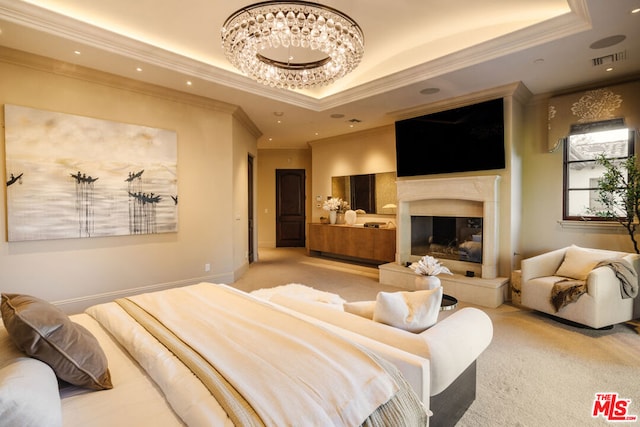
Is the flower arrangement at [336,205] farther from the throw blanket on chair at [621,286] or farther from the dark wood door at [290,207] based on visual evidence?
the throw blanket on chair at [621,286]

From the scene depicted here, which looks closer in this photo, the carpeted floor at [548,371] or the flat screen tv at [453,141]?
the carpeted floor at [548,371]

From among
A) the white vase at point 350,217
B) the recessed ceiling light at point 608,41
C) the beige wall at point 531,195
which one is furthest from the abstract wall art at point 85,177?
the recessed ceiling light at point 608,41

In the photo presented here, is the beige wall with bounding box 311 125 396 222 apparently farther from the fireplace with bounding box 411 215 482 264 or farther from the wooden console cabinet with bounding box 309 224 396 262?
the fireplace with bounding box 411 215 482 264

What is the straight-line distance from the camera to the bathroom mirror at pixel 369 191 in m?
6.60

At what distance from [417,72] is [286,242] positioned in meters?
6.21

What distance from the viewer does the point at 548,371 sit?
251cm

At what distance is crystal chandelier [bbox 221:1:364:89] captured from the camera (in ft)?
7.71

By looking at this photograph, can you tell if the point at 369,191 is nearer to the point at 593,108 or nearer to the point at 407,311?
the point at 593,108

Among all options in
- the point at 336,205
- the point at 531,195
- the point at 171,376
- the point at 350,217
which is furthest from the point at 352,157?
the point at 171,376

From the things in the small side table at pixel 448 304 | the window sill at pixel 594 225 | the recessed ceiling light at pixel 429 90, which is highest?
the recessed ceiling light at pixel 429 90

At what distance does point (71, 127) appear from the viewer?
12.0ft

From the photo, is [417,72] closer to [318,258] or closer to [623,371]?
[623,371]

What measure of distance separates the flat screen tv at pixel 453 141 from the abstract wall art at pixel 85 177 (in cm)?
365

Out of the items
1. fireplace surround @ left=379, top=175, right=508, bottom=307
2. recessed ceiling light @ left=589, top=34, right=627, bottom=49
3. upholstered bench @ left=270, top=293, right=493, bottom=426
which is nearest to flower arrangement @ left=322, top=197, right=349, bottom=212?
fireplace surround @ left=379, top=175, right=508, bottom=307
